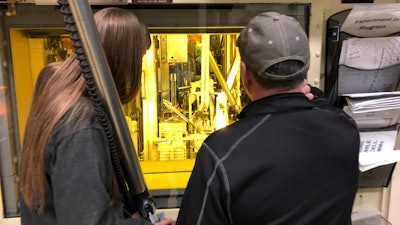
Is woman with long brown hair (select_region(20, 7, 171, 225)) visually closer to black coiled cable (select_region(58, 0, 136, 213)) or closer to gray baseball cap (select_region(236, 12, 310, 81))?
black coiled cable (select_region(58, 0, 136, 213))

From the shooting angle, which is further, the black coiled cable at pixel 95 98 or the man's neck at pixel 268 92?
the man's neck at pixel 268 92

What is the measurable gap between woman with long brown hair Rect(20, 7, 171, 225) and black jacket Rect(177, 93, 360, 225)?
0.22m

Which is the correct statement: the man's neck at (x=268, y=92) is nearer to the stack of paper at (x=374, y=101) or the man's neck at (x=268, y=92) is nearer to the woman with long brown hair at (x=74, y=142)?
the woman with long brown hair at (x=74, y=142)

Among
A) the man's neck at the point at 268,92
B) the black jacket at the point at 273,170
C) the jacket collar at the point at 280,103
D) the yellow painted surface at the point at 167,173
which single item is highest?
the man's neck at the point at 268,92

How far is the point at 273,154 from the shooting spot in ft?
2.74

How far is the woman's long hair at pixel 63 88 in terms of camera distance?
84 cm

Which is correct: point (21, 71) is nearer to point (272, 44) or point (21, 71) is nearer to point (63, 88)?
point (63, 88)

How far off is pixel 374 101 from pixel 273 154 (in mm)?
840

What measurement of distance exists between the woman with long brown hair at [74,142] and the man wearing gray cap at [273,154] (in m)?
0.23

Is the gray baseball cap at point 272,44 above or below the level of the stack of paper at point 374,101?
above

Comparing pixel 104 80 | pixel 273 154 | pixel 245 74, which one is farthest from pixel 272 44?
pixel 104 80

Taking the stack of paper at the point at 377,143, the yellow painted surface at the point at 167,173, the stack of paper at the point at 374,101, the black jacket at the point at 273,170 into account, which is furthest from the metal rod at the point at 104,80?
the stack of paper at the point at 377,143

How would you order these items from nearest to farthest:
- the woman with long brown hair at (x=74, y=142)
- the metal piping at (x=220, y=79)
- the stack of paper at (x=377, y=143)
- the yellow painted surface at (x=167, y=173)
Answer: the woman with long brown hair at (x=74, y=142) → the stack of paper at (x=377, y=143) → the yellow painted surface at (x=167, y=173) → the metal piping at (x=220, y=79)

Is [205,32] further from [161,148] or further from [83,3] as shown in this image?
[83,3]
